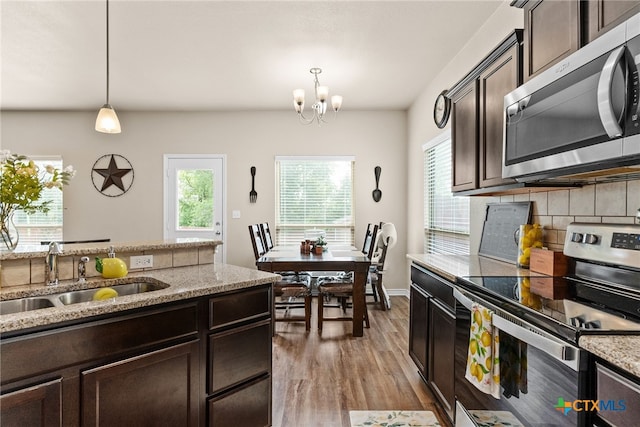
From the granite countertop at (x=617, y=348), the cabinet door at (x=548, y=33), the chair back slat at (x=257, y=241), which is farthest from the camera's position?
the chair back slat at (x=257, y=241)

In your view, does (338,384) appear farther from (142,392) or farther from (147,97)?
(147,97)

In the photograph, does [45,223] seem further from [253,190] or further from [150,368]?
[150,368]

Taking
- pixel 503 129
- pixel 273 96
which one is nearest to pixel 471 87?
pixel 503 129

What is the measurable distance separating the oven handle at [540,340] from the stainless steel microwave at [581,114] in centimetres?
61

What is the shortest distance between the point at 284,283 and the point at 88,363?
2579mm

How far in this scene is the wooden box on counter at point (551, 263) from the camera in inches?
74.7

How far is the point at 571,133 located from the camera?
146cm

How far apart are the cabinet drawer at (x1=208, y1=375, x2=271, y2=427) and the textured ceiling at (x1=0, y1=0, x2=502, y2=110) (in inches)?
100

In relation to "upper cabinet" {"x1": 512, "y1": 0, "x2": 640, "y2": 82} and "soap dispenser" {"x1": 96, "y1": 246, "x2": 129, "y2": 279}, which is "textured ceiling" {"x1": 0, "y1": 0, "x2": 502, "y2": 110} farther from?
"soap dispenser" {"x1": 96, "y1": 246, "x2": 129, "y2": 279}

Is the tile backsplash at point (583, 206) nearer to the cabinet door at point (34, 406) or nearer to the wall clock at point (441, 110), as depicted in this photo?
the wall clock at point (441, 110)

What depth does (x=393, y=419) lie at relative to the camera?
222 cm

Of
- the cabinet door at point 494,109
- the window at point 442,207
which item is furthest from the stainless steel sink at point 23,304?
the window at point 442,207

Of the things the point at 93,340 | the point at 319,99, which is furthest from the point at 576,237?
the point at 319,99

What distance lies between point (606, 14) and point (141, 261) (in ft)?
7.88
